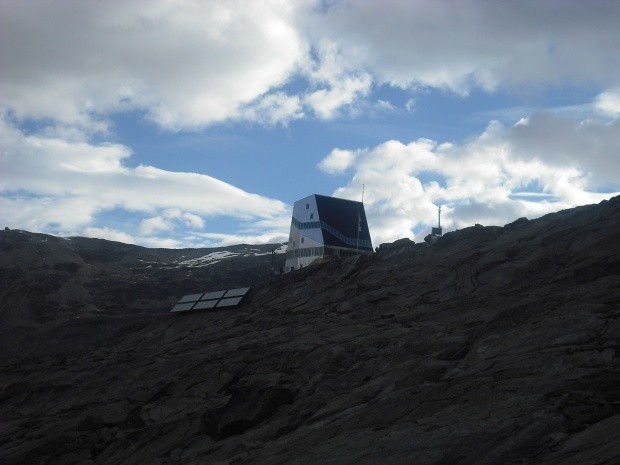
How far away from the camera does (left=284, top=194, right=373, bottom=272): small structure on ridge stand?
2874 inches

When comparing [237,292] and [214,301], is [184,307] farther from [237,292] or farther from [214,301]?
[237,292]

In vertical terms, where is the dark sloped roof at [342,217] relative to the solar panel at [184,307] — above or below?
above

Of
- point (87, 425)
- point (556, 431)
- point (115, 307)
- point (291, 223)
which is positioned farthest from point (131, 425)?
point (115, 307)

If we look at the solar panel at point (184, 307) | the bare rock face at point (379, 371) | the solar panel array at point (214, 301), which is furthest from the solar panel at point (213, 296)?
the bare rock face at point (379, 371)

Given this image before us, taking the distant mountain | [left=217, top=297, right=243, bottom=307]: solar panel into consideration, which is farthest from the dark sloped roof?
[left=217, top=297, right=243, bottom=307]: solar panel

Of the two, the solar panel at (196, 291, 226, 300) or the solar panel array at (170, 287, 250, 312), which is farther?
the solar panel at (196, 291, 226, 300)

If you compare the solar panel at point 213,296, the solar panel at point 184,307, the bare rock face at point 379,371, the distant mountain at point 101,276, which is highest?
the distant mountain at point 101,276

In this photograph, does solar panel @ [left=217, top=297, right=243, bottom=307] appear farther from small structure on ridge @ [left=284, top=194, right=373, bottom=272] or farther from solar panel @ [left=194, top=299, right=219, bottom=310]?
small structure on ridge @ [left=284, top=194, right=373, bottom=272]

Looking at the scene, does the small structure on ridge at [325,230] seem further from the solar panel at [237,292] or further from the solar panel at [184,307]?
the solar panel at [184,307]

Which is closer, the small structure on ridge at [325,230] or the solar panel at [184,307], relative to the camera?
the solar panel at [184,307]

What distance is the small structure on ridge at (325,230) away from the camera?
73.0 metres

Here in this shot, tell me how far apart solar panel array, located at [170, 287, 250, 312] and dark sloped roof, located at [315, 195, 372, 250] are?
1800 centimetres

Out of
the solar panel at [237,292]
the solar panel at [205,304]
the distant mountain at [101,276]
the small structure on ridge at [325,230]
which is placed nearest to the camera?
the solar panel at [205,304]

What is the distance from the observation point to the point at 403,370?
80.4 ft
